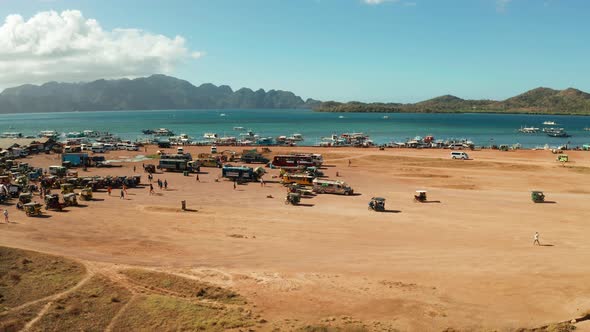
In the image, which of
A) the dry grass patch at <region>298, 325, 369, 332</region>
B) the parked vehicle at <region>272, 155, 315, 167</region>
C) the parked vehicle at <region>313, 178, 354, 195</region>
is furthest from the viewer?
the parked vehicle at <region>272, 155, 315, 167</region>

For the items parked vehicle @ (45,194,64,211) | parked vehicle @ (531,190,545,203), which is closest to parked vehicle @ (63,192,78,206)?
parked vehicle @ (45,194,64,211)

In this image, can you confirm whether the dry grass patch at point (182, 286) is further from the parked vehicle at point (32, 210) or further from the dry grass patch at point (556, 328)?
the parked vehicle at point (32, 210)

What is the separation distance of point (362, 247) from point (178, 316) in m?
15.9

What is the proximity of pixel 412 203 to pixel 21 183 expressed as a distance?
51.2 m

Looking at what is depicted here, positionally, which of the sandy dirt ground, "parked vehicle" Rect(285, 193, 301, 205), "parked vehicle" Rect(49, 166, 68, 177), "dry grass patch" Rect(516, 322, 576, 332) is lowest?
"dry grass patch" Rect(516, 322, 576, 332)

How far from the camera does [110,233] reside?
1431 inches

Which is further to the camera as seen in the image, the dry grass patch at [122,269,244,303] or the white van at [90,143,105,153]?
the white van at [90,143,105,153]

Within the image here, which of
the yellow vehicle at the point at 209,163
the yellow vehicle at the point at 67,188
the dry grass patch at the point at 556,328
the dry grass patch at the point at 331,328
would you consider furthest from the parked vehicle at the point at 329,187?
the dry grass patch at the point at 556,328

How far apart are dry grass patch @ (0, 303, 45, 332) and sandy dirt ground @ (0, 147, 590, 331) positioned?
597cm

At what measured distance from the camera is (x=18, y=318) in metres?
22.2

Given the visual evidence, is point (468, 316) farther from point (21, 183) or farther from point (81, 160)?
point (81, 160)

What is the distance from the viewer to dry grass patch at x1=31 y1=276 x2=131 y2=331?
21828mm

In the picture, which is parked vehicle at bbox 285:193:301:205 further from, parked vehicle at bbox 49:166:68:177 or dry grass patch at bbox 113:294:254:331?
parked vehicle at bbox 49:166:68:177

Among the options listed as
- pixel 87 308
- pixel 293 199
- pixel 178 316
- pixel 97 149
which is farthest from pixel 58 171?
pixel 178 316
